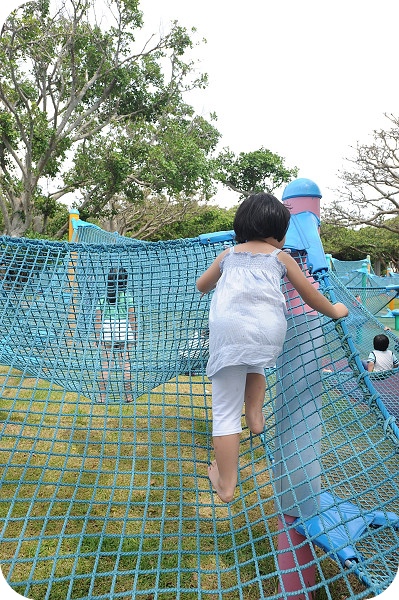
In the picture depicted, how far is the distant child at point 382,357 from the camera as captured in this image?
2.70 m

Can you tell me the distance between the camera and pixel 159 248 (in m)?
1.55

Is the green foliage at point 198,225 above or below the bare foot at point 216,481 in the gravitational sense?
below

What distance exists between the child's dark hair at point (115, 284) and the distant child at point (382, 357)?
64.3 inches

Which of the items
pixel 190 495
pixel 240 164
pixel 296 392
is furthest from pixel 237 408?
pixel 240 164

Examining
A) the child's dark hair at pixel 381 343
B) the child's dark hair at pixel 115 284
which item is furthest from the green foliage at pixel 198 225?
the child's dark hair at pixel 115 284

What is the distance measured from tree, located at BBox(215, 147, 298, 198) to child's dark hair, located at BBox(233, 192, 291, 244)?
12.6 metres

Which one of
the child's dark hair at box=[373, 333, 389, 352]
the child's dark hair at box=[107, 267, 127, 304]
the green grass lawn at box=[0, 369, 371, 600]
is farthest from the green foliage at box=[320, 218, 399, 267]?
the green grass lawn at box=[0, 369, 371, 600]

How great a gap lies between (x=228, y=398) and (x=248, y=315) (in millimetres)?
197

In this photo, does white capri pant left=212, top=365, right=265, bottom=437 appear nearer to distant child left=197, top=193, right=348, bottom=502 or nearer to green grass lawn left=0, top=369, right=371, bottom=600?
distant child left=197, top=193, right=348, bottom=502

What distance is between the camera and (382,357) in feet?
8.87

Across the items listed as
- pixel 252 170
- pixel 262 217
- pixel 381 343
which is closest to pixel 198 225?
pixel 252 170

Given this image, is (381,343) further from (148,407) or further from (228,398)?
(228,398)

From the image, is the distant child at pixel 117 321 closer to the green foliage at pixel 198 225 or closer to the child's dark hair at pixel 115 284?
the child's dark hair at pixel 115 284

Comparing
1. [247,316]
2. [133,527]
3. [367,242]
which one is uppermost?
[247,316]
